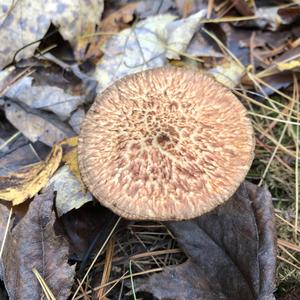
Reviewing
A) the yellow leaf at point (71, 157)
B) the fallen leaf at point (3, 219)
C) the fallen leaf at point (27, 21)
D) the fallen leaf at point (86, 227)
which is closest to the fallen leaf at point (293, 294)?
the fallen leaf at point (86, 227)

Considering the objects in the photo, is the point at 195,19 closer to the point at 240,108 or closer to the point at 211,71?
the point at 211,71

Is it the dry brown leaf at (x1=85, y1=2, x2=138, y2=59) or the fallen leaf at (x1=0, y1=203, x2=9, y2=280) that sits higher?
the dry brown leaf at (x1=85, y1=2, x2=138, y2=59)

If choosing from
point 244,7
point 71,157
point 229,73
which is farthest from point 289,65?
point 71,157

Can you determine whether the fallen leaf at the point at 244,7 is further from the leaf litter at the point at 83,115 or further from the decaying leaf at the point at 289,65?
the decaying leaf at the point at 289,65

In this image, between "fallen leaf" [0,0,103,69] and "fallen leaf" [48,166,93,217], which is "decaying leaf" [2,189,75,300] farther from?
"fallen leaf" [0,0,103,69]

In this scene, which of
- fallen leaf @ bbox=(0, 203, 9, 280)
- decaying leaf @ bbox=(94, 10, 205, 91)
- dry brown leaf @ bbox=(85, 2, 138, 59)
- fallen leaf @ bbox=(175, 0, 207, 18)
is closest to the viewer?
fallen leaf @ bbox=(0, 203, 9, 280)

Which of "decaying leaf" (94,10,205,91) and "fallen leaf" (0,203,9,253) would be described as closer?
"fallen leaf" (0,203,9,253)

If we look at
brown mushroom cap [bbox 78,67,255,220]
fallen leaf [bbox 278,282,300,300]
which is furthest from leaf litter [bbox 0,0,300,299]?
brown mushroom cap [bbox 78,67,255,220]

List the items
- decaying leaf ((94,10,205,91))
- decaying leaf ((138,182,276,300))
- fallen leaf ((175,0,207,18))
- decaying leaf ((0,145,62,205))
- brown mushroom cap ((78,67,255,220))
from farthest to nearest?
fallen leaf ((175,0,207,18)) < decaying leaf ((94,10,205,91)) < decaying leaf ((0,145,62,205)) < decaying leaf ((138,182,276,300)) < brown mushroom cap ((78,67,255,220))
